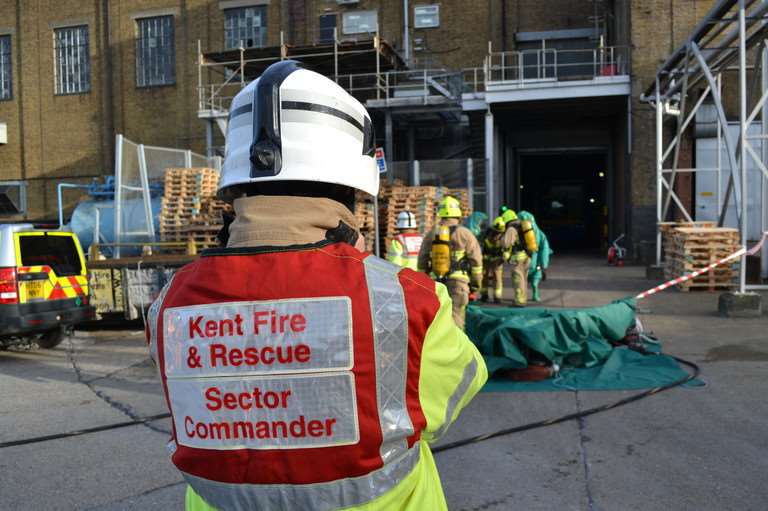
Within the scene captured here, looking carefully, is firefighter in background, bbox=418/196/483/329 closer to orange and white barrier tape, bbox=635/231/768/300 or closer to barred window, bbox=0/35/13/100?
orange and white barrier tape, bbox=635/231/768/300

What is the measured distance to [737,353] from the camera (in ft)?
26.6

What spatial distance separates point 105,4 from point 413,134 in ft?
49.4

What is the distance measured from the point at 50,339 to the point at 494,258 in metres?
7.65

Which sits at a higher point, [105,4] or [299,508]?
[105,4]

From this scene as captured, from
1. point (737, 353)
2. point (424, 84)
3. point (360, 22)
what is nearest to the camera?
point (737, 353)

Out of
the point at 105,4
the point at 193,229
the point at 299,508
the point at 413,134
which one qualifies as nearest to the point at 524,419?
the point at 299,508

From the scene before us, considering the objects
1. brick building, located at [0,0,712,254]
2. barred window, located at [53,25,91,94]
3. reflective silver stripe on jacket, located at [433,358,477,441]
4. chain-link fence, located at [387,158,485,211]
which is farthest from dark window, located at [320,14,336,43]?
reflective silver stripe on jacket, located at [433,358,477,441]

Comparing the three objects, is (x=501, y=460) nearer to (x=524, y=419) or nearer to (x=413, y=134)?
(x=524, y=419)

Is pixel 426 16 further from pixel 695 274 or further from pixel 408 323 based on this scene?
pixel 408 323

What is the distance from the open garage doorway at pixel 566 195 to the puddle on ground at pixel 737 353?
2108 centimetres

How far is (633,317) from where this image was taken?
805 centimetres

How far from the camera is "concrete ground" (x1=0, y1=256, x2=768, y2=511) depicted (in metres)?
4.25

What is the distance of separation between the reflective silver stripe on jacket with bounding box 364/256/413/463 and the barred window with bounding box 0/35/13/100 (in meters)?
35.9

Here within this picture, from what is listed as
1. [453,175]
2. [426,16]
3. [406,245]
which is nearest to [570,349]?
[406,245]
